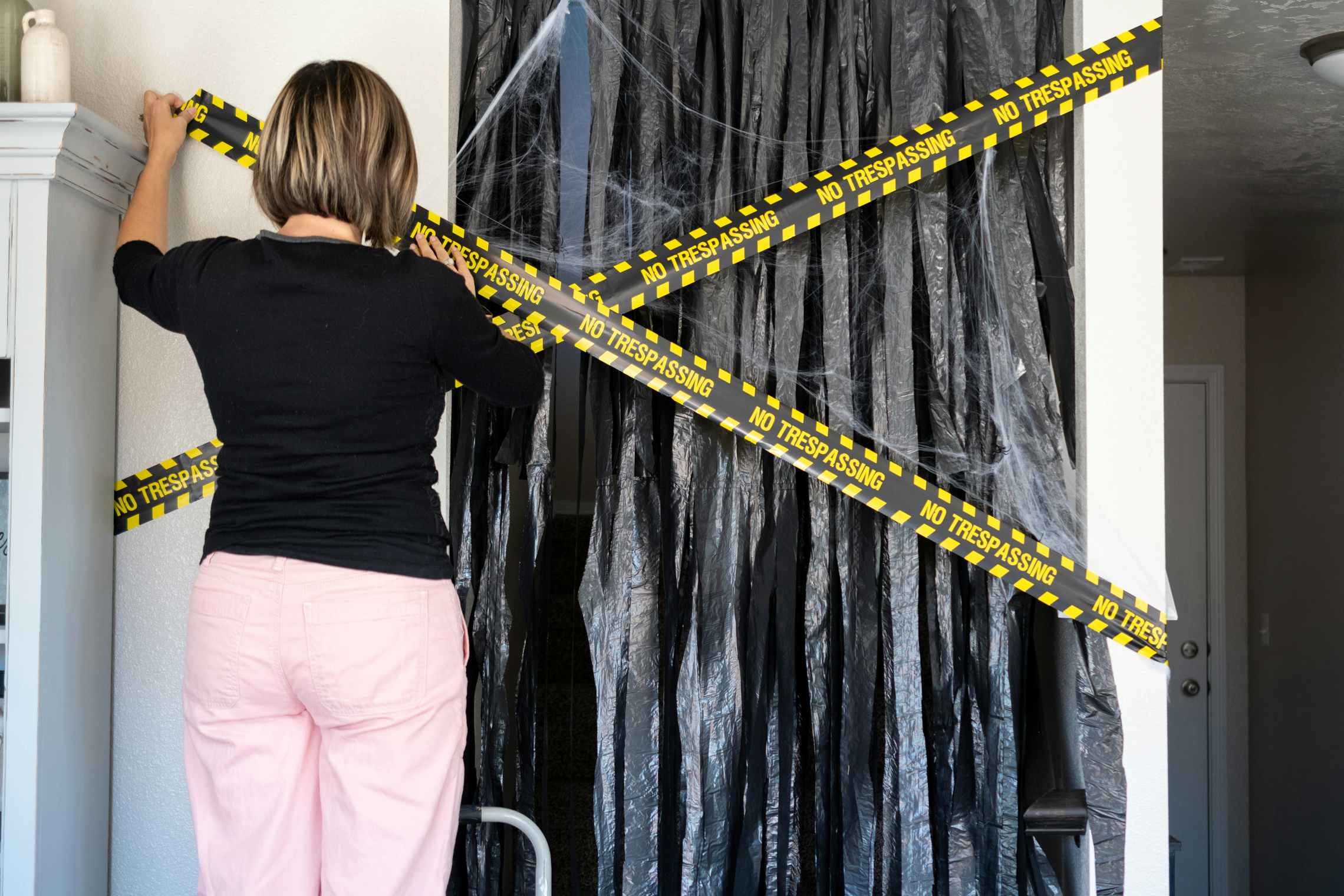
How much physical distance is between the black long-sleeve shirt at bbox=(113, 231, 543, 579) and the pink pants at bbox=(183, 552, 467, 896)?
0.04 m

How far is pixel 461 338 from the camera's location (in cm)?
132

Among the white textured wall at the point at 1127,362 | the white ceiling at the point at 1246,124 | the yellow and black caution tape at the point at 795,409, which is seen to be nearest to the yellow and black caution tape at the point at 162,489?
the yellow and black caution tape at the point at 795,409

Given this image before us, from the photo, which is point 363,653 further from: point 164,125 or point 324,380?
point 164,125

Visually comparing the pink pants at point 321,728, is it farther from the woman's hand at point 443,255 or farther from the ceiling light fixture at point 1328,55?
the ceiling light fixture at point 1328,55

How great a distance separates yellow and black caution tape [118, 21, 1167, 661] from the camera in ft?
5.69

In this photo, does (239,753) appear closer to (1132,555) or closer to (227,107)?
(227,107)

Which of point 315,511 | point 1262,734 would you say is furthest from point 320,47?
point 1262,734

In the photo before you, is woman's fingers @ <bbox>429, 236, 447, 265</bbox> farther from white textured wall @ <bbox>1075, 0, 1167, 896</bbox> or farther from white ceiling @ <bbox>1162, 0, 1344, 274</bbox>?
white ceiling @ <bbox>1162, 0, 1344, 274</bbox>

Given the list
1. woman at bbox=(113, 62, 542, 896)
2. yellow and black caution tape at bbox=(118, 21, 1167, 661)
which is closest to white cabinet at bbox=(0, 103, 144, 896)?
yellow and black caution tape at bbox=(118, 21, 1167, 661)

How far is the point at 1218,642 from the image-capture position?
4.97 metres

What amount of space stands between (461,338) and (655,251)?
544 mm

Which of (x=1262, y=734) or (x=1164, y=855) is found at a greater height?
(x=1164, y=855)

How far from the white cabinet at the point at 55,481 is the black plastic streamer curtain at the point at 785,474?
0.58 metres

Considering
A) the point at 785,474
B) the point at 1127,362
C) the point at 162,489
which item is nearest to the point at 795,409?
the point at 785,474
